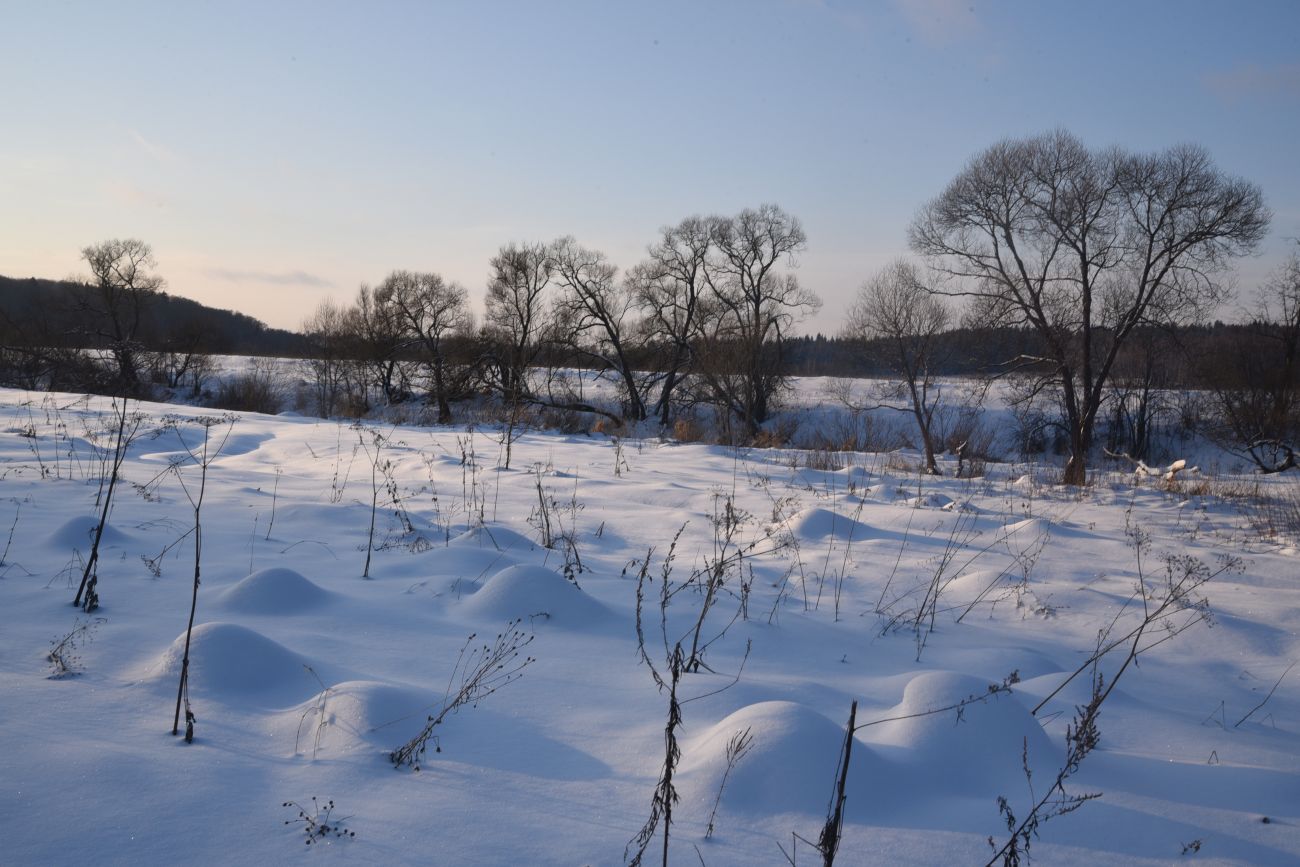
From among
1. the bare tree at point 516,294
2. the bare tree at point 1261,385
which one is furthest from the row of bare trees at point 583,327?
the bare tree at point 1261,385

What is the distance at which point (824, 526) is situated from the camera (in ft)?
20.6

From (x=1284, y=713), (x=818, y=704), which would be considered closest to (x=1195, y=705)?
(x=1284, y=713)

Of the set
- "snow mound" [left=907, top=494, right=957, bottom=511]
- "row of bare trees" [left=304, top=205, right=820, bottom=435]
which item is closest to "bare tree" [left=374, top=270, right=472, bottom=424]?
"row of bare trees" [left=304, top=205, right=820, bottom=435]

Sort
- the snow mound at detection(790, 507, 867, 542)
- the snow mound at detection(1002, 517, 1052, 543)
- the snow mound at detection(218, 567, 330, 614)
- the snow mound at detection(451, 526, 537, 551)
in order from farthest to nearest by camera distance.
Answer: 1. the snow mound at detection(1002, 517, 1052, 543)
2. the snow mound at detection(790, 507, 867, 542)
3. the snow mound at detection(451, 526, 537, 551)
4. the snow mound at detection(218, 567, 330, 614)

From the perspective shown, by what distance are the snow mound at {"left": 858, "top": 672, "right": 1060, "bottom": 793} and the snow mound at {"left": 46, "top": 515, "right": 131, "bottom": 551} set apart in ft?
14.0

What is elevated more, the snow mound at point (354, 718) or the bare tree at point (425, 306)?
the bare tree at point (425, 306)

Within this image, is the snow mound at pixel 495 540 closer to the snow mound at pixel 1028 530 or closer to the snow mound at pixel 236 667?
the snow mound at pixel 236 667

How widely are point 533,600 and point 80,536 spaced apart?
2778 millimetres

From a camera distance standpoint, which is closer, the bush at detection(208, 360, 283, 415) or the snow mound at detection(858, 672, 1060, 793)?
the snow mound at detection(858, 672, 1060, 793)

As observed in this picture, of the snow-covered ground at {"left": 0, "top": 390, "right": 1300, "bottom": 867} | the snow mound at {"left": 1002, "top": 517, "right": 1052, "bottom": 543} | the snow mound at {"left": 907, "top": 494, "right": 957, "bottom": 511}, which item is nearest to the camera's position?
the snow-covered ground at {"left": 0, "top": 390, "right": 1300, "bottom": 867}

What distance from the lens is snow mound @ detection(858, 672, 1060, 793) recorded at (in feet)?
7.73

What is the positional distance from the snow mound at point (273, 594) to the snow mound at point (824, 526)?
3.86 meters

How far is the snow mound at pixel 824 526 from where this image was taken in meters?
6.12

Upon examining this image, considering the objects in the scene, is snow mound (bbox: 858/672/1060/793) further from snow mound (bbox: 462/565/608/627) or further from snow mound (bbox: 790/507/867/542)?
snow mound (bbox: 790/507/867/542)
